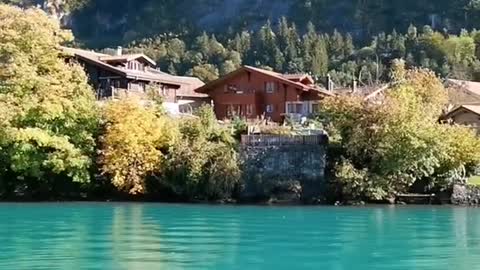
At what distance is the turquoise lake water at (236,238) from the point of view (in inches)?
907

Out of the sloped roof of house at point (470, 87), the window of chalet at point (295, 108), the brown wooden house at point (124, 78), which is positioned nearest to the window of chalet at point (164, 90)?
the brown wooden house at point (124, 78)

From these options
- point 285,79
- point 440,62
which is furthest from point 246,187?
point 440,62

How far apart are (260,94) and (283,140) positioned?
94.4 ft

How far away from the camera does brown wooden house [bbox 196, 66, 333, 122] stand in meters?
81.0

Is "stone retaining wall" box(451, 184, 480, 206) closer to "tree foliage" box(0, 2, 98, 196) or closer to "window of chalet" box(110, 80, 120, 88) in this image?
"tree foliage" box(0, 2, 98, 196)

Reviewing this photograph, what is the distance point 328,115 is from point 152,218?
65.5ft

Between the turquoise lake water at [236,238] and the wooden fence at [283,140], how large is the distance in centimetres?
893

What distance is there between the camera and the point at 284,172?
5403 centimetres

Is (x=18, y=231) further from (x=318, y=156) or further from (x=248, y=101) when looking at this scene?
(x=248, y=101)

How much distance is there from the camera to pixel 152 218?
39375 millimetres

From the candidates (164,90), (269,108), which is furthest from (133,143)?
(164,90)

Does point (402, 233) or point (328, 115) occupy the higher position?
point (328, 115)

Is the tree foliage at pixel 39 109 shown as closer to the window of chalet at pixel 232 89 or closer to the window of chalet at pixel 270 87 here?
the window of chalet at pixel 232 89

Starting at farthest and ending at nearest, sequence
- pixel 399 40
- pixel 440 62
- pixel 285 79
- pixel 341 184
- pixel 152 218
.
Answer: pixel 399 40, pixel 440 62, pixel 285 79, pixel 341 184, pixel 152 218
